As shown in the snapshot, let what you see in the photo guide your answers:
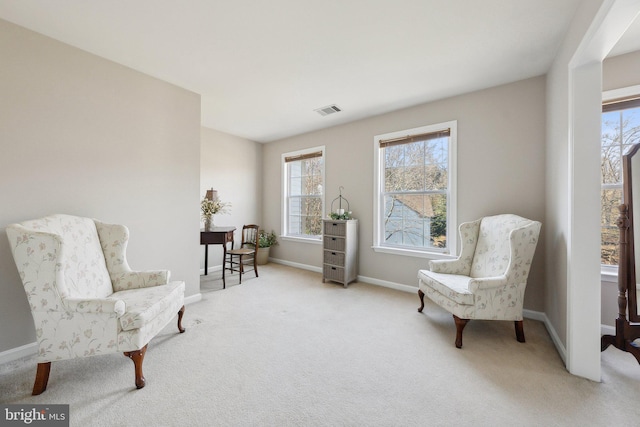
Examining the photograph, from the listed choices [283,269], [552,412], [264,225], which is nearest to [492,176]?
[552,412]

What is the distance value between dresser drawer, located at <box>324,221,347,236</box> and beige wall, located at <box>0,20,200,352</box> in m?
1.87

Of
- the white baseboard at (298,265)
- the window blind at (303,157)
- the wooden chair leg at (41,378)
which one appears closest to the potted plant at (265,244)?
the white baseboard at (298,265)

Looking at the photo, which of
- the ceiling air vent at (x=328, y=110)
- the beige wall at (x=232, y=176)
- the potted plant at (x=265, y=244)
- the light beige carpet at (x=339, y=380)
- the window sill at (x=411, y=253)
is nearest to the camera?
the light beige carpet at (x=339, y=380)

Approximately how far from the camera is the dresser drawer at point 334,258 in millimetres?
3860

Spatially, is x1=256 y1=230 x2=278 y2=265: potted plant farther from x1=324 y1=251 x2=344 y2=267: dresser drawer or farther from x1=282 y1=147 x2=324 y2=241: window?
x1=324 y1=251 x2=344 y2=267: dresser drawer

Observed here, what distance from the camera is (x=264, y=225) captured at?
5555 millimetres

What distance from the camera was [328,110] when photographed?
3.74 meters

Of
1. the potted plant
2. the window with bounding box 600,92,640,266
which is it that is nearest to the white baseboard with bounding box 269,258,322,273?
the potted plant

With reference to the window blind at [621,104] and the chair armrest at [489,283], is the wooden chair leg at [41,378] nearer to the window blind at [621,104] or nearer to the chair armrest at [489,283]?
the chair armrest at [489,283]


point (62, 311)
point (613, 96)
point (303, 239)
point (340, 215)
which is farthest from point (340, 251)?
point (613, 96)

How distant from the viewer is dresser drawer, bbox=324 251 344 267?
3.86m

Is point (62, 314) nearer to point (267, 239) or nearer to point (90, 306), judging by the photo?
point (90, 306)

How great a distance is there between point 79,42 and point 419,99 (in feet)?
11.8

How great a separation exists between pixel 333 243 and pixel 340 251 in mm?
175
